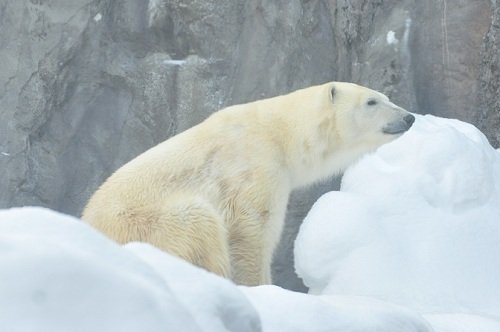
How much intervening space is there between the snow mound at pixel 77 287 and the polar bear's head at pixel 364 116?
116 inches

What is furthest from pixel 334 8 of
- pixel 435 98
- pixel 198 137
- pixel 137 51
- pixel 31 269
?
Result: pixel 31 269

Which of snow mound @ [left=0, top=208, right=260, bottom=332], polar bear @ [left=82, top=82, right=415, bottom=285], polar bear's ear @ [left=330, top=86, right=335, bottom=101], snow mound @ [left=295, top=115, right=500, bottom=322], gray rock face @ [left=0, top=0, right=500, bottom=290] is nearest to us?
snow mound @ [left=0, top=208, right=260, bottom=332]

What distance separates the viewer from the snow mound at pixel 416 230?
4480 mm

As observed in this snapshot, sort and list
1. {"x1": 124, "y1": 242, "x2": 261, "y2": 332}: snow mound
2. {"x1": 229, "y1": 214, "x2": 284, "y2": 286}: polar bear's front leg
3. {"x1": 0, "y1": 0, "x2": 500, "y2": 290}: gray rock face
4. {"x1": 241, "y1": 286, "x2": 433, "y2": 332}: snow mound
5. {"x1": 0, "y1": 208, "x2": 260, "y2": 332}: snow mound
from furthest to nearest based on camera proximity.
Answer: {"x1": 0, "y1": 0, "x2": 500, "y2": 290}: gray rock face
{"x1": 229, "y1": 214, "x2": 284, "y2": 286}: polar bear's front leg
{"x1": 241, "y1": 286, "x2": 433, "y2": 332}: snow mound
{"x1": 124, "y1": 242, "x2": 261, "y2": 332}: snow mound
{"x1": 0, "y1": 208, "x2": 260, "y2": 332}: snow mound

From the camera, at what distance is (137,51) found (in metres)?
6.38

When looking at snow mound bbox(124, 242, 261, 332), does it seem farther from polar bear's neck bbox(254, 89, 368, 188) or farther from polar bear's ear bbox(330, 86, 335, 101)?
polar bear's ear bbox(330, 86, 335, 101)

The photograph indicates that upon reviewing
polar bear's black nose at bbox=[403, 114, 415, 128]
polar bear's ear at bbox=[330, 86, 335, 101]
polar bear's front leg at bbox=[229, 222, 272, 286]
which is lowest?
polar bear's front leg at bbox=[229, 222, 272, 286]

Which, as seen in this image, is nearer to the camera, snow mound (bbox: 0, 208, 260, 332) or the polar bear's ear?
snow mound (bbox: 0, 208, 260, 332)

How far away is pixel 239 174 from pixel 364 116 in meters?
0.79

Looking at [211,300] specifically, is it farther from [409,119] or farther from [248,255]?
[409,119]

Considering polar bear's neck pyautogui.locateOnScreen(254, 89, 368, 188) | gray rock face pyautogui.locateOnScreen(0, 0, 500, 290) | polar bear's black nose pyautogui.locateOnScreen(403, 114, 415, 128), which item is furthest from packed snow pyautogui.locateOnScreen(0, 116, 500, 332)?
gray rock face pyautogui.locateOnScreen(0, 0, 500, 290)

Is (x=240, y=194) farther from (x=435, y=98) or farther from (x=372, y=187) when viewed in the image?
(x=435, y=98)

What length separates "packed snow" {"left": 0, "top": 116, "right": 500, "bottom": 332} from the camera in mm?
1476

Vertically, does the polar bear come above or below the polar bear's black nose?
Result: below
